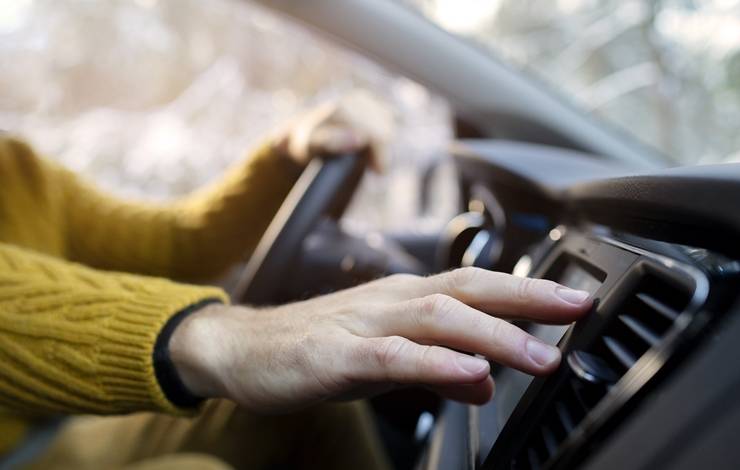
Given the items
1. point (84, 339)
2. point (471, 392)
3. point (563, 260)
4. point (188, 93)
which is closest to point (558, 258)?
point (563, 260)

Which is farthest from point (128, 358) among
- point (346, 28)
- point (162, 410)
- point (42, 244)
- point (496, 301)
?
point (346, 28)

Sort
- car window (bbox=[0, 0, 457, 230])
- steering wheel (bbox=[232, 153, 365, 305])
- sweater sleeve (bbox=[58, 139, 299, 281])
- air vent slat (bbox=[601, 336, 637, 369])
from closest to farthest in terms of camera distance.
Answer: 1. air vent slat (bbox=[601, 336, 637, 369])
2. steering wheel (bbox=[232, 153, 365, 305])
3. sweater sleeve (bbox=[58, 139, 299, 281])
4. car window (bbox=[0, 0, 457, 230])

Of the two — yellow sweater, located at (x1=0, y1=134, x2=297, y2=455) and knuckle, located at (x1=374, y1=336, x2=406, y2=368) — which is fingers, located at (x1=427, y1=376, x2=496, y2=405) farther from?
yellow sweater, located at (x1=0, y1=134, x2=297, y2=455)

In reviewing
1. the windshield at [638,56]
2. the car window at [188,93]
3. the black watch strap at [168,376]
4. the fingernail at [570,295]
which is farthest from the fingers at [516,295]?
the car window at [188,93]

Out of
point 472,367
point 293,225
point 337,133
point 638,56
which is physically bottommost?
point 293,225

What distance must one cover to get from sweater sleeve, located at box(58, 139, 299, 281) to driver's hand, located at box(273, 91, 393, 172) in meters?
0.13

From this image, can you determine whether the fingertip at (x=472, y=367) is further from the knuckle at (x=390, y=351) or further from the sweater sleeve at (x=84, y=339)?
the sweater sleeve at (x=84, y=339)

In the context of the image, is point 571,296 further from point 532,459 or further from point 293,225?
point 293,225

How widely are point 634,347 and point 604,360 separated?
30 millimetres

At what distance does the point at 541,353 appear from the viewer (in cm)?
48

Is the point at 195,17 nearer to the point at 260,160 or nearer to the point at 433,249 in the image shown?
the point at 260,160

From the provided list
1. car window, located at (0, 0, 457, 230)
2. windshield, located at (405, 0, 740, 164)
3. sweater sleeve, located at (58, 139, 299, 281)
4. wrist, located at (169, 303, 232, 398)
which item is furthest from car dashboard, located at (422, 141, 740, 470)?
car window, located at (0, 0, 457, 230)

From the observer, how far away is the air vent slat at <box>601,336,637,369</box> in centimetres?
47

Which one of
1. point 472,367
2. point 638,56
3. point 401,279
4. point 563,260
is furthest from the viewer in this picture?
point 638,56
